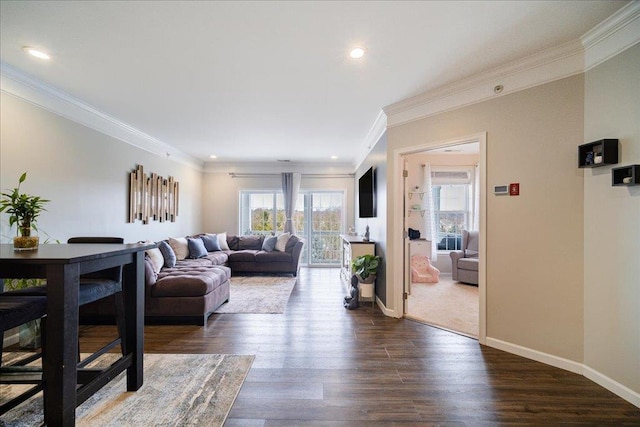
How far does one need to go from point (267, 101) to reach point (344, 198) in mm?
4262

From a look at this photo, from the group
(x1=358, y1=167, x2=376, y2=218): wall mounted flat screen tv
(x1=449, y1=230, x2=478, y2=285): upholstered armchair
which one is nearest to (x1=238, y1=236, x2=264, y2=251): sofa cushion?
(x1=358, y1=167, x2=376, y2=218): wall mounted flat screen tv

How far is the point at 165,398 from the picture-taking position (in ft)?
6.60

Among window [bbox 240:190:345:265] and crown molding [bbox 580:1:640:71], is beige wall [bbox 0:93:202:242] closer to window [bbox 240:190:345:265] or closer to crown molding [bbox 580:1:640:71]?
window [bbox 240:190:345:265]

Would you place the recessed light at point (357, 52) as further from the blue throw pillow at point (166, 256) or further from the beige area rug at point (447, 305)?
the blue throw pillow at point (166, 256)

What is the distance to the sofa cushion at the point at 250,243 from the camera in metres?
6.92

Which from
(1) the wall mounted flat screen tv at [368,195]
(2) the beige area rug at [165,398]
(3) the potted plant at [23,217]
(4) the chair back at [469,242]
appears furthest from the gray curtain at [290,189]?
(3) the potted plant at [23,217]

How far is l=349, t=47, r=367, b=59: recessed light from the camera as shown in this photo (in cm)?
244

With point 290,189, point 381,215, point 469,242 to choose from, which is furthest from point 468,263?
point 290,189

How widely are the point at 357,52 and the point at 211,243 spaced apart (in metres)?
5.25

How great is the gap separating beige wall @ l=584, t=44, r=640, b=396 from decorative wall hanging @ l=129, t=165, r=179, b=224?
5674mm

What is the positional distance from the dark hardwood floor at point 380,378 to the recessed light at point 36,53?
8.87 feet

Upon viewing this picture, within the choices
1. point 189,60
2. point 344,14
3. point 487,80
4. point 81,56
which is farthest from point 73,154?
point 487,80

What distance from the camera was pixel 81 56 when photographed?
2594 mm

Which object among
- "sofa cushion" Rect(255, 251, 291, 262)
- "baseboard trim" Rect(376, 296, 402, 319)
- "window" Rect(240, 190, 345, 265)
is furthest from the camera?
"window" Rect(240, 190, 345, 265)
